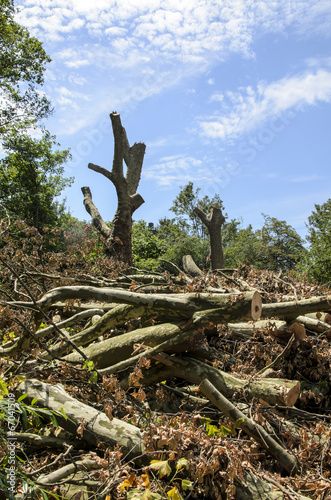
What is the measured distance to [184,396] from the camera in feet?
12.8

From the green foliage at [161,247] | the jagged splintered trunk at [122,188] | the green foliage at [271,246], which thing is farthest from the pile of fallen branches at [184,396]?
the green foliage at [271,246]

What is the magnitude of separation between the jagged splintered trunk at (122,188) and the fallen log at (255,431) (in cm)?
757

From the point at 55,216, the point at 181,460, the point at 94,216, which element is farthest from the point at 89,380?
the point at 55,216

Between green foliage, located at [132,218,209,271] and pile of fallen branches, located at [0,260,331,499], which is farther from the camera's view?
green foliage, located at [132,218,209,271]

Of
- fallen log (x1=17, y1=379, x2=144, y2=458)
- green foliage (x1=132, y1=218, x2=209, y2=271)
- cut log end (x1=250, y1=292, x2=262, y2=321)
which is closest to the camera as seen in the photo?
fallen log (x1=17, y1=379, x2=144, y2=458)

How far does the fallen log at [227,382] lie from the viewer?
3.56m

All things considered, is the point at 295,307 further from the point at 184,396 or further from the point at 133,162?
the point at 133,162

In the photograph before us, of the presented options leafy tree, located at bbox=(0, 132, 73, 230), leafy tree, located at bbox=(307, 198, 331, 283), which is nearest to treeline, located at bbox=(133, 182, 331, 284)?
leafy tree, located at bbox=(307, 198, 331, 283)

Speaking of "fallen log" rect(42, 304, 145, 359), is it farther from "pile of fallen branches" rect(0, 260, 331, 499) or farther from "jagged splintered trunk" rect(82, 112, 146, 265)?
"jagged splintered trunk" rect(82, 112, 146, 265)

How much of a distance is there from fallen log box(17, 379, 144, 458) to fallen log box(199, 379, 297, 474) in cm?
71

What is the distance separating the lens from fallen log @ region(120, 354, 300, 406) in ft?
11.7

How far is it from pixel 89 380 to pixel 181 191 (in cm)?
3323

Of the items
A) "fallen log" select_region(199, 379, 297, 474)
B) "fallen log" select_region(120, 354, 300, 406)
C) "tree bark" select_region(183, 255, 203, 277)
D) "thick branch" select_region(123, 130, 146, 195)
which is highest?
"thick branch" select_region(123, 130, 146, 195)

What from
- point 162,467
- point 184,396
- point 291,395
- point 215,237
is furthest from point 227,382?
point 215,237
